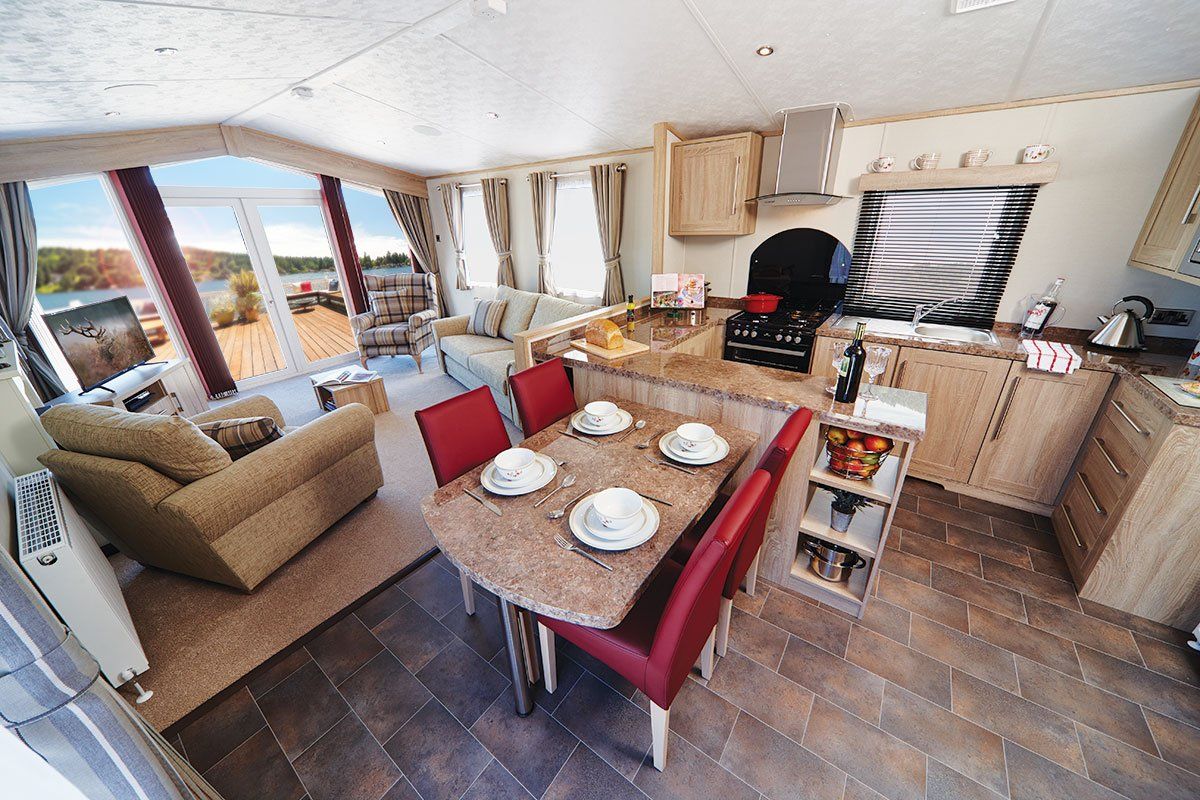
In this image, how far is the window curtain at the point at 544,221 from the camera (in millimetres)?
4410

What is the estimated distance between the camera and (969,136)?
99.0 inches

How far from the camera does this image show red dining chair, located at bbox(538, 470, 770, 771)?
0.93m

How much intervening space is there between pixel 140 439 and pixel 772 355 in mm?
3471

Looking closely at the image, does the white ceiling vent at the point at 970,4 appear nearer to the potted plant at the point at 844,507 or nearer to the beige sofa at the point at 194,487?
the potted plant at the point at 844,507

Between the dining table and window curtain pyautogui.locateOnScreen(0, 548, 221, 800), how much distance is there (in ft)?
2.14

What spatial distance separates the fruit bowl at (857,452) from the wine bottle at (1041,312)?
6.08 ft

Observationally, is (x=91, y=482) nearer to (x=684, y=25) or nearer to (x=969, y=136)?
(x=684, y=25)

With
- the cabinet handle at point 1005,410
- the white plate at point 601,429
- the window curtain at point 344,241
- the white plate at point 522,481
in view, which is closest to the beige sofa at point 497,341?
the window curtain at point 344,241

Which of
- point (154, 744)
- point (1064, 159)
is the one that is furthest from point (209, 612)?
point (1064, 159)

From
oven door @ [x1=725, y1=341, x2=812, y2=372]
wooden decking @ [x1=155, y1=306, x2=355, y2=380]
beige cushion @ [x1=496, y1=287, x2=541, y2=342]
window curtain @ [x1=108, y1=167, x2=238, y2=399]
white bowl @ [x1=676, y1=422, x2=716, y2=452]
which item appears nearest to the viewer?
white bowl @ [x1=676, y1=422, x2=716, y2=452]

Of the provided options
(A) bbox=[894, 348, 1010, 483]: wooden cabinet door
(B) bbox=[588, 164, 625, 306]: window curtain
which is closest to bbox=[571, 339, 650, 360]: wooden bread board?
(A) bbox=[894, 348, 1010, 483]: wooden cabinet door

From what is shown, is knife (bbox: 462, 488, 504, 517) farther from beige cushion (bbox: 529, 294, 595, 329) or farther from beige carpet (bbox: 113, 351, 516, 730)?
beige cushion (bbox: 529, 294, 595, 329)

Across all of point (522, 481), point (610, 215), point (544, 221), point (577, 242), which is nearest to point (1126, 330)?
point (522, 481)

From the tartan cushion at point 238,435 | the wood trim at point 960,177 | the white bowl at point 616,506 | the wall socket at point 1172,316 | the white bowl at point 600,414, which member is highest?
the wood trim at point 960,177
